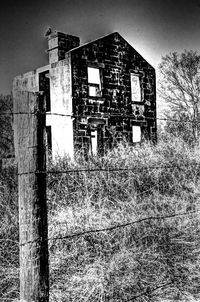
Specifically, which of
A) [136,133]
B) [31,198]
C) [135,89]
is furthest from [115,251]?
[135,89]

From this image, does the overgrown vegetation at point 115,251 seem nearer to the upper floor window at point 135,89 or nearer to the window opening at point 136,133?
the window opening at point 136,133

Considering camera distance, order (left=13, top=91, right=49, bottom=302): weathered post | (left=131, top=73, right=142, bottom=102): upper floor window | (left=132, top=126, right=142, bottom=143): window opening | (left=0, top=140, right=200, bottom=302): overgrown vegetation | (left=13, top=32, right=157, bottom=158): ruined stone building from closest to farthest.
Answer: (left=13, top=91, right=49, bottom=302): weathered post
(left=0, top=140, right=200, bottom=302): overgrown vegetation
(left=13, top=32, right=157, bottom=158): ruined stone building
(left=132, top=126, right=142, bottom=143): window opening
(left=131, top=73, right=142, bottom=102): upper floor window

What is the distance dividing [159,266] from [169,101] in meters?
24.5

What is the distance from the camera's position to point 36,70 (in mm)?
17969

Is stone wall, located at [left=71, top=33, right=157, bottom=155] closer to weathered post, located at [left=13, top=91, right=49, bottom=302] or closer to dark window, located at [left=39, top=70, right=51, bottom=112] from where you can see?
dark window, located at [left=39, top=70, right=51, bottom=112]

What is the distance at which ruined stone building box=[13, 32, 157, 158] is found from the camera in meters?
15.8

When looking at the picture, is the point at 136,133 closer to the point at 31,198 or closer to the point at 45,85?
the point at 45,85

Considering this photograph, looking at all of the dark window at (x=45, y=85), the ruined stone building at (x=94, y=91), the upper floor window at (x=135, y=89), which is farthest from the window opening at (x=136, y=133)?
the dark window at (x=45, y=85)

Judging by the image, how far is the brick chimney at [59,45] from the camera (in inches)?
643

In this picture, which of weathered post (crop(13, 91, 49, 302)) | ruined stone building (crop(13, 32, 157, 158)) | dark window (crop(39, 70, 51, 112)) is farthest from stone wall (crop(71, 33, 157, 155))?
weathered post (crop(13, 91, 49, 302))

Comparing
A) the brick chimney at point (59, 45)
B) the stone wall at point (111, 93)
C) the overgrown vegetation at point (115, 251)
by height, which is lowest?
the overgrown vegetation at point (115, 251)

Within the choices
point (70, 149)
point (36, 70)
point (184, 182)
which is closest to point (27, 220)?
point (184, 182)

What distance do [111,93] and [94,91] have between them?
879 mm

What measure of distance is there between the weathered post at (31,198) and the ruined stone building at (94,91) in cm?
1218
